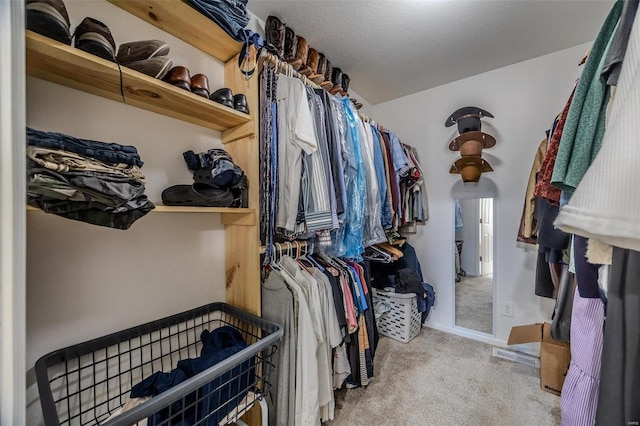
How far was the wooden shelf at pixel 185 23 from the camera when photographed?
2.84 feet

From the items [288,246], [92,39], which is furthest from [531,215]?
[92,39]

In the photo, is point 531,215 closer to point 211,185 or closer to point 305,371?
point 305,371

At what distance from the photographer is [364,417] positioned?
129 cm

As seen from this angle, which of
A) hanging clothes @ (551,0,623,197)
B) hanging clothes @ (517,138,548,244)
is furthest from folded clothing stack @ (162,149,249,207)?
hanging clothes @ (517,138,548,244)

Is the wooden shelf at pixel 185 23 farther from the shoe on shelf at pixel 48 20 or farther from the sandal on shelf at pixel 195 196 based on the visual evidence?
the sandal on shelf at pixel 195 196

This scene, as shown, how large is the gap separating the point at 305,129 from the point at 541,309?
2.19 m

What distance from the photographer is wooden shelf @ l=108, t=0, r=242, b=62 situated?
867 millimetres

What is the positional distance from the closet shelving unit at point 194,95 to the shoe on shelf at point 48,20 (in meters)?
0.02

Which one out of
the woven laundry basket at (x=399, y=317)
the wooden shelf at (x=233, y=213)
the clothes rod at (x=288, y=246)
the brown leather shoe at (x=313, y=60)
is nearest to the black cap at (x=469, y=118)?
the brown leather shoe at (x=313, y=60)

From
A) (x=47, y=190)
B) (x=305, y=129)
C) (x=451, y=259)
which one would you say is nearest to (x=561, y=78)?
(x=451, y=259)

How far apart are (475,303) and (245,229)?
7.08ft

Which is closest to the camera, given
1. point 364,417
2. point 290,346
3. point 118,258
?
point 118,258

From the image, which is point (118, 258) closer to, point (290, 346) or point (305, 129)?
point (290, 346)

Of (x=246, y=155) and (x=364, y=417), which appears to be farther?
(x=364, y=417)
